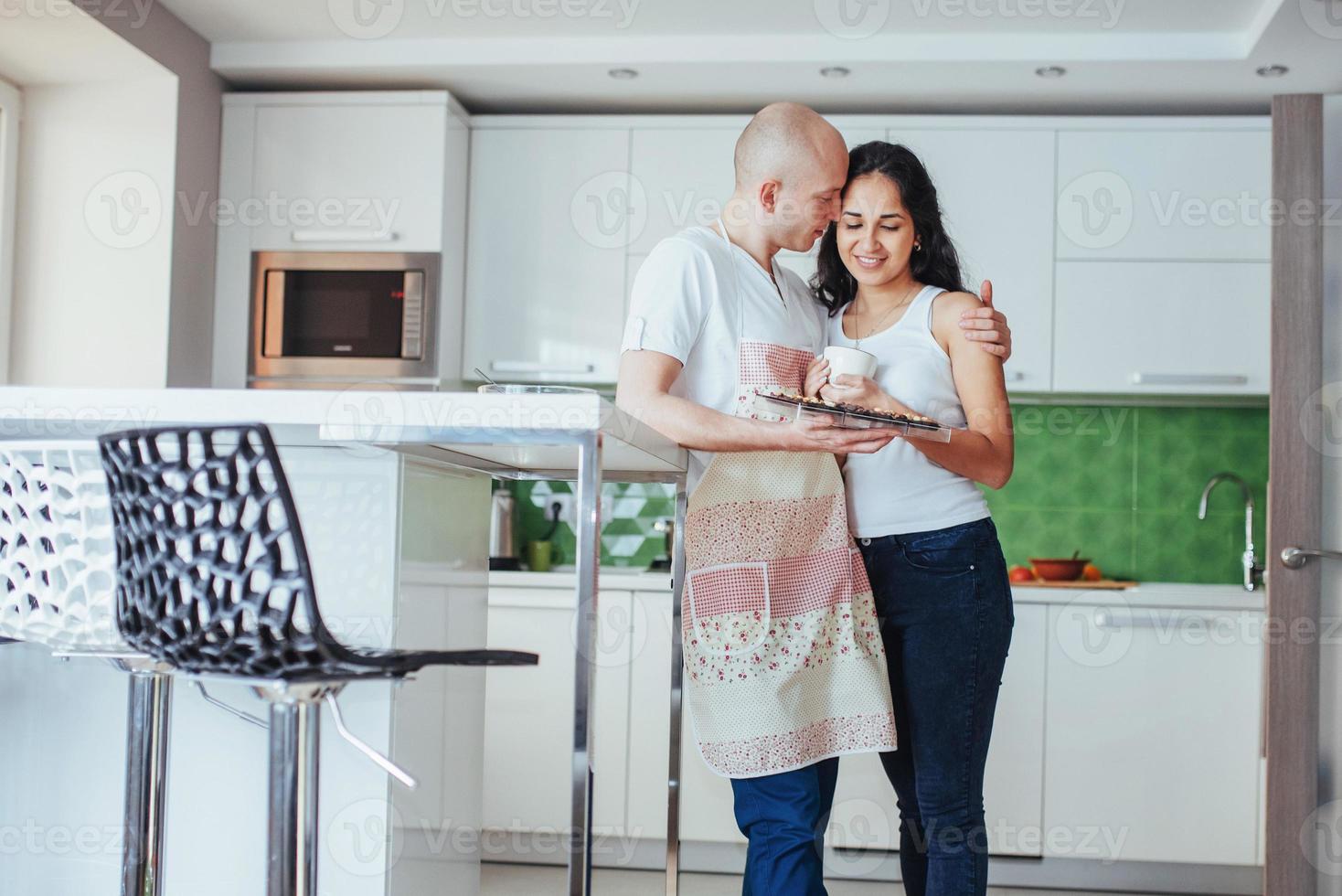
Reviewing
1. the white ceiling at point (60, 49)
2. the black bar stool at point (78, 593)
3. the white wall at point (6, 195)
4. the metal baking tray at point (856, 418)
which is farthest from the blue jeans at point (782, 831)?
the white wall at point (6, 195)

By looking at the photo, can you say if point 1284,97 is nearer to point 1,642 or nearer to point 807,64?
point 807,64

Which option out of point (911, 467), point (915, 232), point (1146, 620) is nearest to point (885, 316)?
point (915, 232)

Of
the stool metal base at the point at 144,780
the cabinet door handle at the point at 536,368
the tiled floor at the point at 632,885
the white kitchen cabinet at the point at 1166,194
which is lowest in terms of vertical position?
the tiled floor at the point at 632,885

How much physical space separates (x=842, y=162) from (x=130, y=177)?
88.0 inches

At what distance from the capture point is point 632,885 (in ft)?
10.4

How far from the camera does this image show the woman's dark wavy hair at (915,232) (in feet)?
6.06

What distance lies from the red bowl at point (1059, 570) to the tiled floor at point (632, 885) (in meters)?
0.88

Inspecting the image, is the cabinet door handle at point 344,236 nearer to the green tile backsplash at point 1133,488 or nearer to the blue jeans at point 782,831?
the green tile backsplash at point 1133,488

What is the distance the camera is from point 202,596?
115cm

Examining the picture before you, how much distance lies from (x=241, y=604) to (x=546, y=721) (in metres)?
2.20

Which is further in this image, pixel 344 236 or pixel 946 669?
pixel 344 236

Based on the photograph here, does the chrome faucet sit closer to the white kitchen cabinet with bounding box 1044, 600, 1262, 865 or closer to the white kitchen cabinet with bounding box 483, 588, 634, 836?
the white kitchen cabinet with bounding box 1044, 600, 1262, 865

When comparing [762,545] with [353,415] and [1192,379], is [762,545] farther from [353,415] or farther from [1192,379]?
[1192,379]

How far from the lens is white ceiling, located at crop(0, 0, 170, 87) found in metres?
2.81
